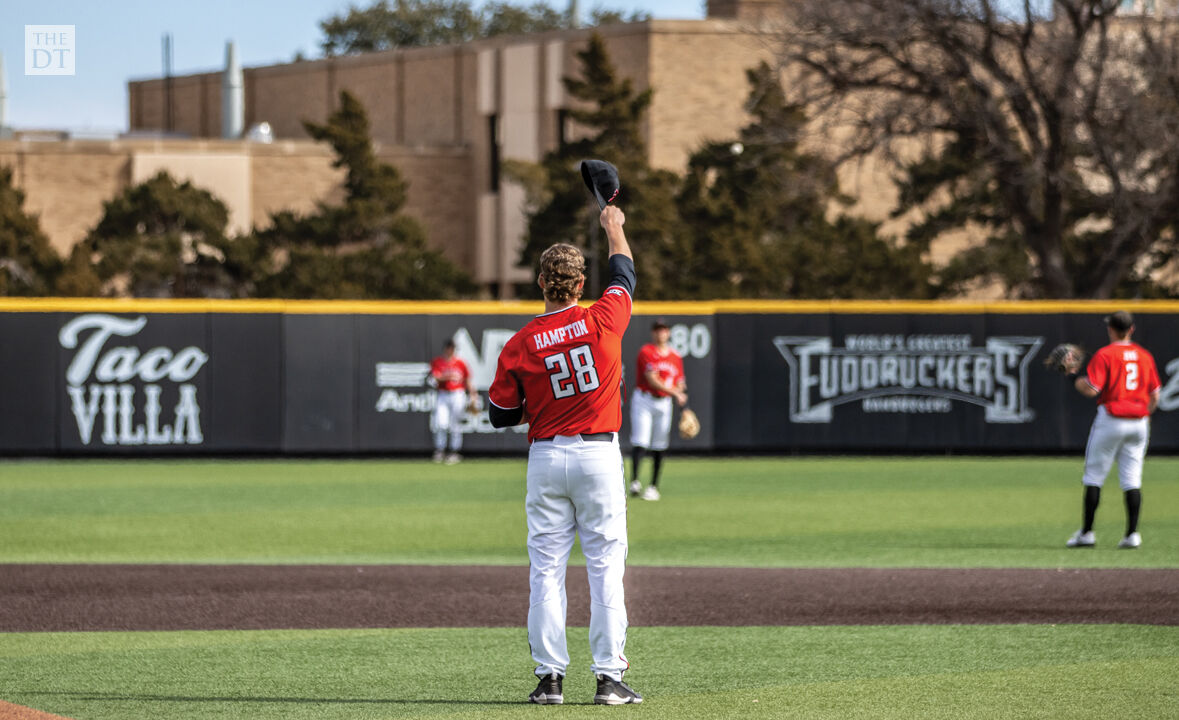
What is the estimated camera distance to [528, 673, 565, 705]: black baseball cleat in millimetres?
6734

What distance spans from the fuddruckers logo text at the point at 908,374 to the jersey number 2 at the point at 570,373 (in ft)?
58.8

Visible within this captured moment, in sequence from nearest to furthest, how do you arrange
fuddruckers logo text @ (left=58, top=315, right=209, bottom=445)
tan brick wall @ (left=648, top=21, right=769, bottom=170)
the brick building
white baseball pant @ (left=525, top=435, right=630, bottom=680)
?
white baseball pant @ (left=525, top=435, right=630, bottom=680) → fuddruckers logo text @ (left=58, top=315, right=209, bottom=445) → tan brick wall @ (left=648, top=21, right=769, bottom=170) → the brick building

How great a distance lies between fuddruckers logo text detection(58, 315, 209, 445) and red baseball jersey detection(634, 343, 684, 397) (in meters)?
8.70

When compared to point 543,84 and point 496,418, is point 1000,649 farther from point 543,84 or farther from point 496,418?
point 543,84

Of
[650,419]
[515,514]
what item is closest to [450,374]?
[650,419]

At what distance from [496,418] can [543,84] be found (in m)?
41.1

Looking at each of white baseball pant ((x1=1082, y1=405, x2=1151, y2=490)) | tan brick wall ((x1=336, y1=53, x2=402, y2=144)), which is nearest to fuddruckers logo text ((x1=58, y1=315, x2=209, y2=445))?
white baseball pant ((x1=1082, y1=405, x2=1151, y2=490))

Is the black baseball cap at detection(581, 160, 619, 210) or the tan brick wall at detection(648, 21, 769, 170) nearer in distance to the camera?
the black baseball cap at detection(581, 160, 619, 210)

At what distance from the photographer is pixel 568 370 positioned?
21.6ft

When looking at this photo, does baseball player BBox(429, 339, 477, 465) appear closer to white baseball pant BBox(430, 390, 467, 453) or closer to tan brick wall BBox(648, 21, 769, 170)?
white baseball pant BBox(430, 390, 467, 453)

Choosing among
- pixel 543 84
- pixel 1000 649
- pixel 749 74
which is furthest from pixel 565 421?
pixel 543 84

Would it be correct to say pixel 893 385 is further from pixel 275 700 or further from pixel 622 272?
pixel 275 700

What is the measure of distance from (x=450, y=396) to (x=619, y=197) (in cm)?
1459

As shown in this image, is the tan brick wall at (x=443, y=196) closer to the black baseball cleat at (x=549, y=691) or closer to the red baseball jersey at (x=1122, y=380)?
the red baseball jersey at (x=1122, y=380)
